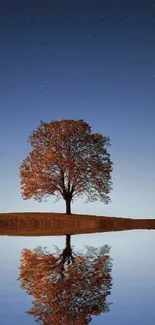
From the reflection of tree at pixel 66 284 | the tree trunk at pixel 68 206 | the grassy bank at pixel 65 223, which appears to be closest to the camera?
the reflection of tree at pixel 66 284

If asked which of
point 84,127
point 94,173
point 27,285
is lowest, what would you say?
point 27,285

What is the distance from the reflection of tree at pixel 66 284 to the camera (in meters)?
9.42

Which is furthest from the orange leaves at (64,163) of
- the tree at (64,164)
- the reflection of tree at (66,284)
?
the reflection of tree at (66,284)

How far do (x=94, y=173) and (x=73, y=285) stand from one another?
43.8 metres

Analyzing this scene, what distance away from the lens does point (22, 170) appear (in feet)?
185

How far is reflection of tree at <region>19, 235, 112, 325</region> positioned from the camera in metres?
9.42

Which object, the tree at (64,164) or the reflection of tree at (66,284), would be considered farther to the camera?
the tree at (64,164)

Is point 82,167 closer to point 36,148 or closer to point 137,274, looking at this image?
point 36,148

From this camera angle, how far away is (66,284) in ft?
42.5

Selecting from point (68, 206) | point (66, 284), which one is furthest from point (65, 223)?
point (66, 284)

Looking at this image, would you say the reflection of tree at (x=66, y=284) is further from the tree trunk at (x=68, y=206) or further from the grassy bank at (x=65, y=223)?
the tree trunk at (x=68, y=206)

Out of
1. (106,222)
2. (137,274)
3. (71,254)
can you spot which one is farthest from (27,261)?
(106,222)

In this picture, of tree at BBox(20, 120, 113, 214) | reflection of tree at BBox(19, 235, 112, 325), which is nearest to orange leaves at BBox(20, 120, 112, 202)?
tree at BBox(20, 120, 113, 214)

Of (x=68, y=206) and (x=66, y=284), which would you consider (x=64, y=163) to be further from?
(x=66, y=284)
